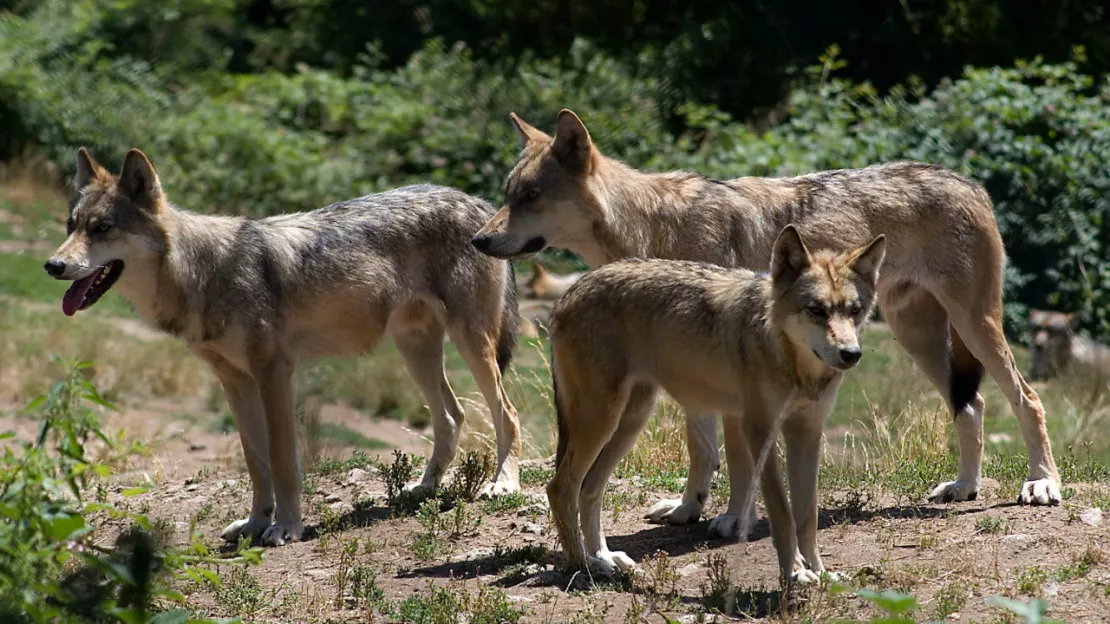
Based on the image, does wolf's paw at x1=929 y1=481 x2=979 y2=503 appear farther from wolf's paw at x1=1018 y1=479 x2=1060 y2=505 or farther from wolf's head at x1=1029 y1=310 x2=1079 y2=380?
wolf's head at x1=1029 y1=310 x2=1079 y2=380

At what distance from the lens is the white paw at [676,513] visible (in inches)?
304

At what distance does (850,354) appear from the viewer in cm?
Result: 567

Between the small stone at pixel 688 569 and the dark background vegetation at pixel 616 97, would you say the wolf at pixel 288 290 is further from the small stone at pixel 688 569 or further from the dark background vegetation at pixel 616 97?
the dark background vegetation at pixel 616 97

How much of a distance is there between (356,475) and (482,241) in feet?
7.82

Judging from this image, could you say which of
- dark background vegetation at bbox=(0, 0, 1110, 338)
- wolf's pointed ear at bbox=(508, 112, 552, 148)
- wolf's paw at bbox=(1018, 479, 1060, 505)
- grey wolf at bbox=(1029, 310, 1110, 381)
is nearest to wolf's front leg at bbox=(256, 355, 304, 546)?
wolf's pointed ear at bbox=(508, 112, 552, 148)

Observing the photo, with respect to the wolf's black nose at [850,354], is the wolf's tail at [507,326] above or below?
below

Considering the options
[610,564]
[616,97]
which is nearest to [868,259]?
[610,564]

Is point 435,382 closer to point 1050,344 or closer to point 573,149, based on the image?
point 573,149

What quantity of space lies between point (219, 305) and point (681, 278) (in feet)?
9.38

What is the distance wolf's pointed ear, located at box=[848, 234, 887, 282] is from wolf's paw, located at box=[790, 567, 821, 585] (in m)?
1.38

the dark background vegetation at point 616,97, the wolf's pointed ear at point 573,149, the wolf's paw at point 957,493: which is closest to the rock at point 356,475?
the wolf's pointed ear at point 573,149

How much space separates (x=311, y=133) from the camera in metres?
21.1

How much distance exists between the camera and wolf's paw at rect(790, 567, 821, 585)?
6180 mm

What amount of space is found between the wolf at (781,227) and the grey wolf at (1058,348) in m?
6.90
